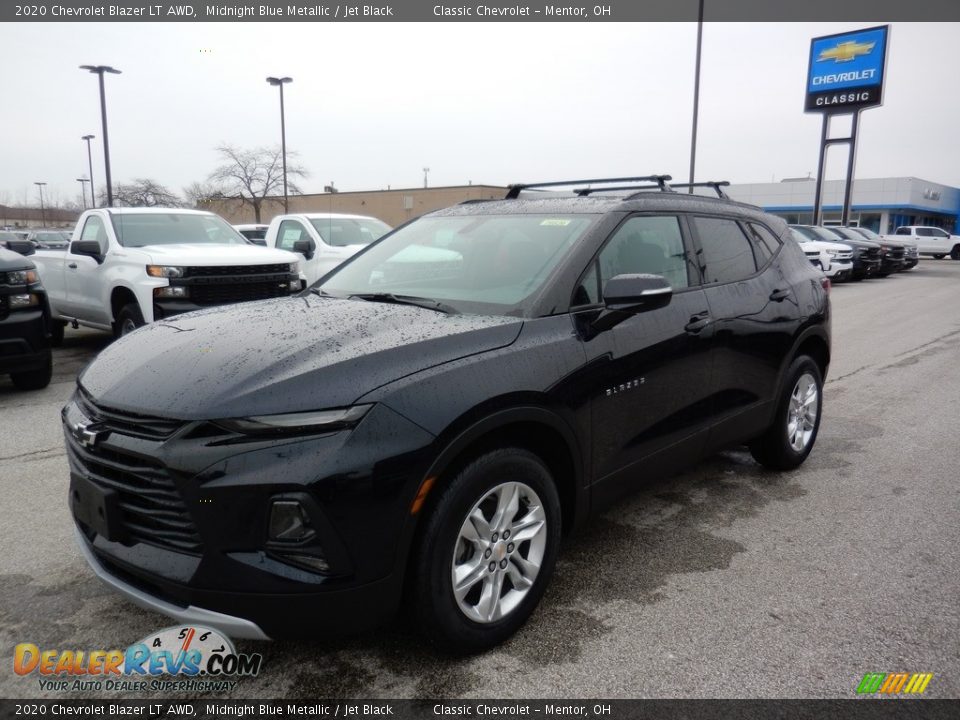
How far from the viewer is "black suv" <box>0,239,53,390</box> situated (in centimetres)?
661

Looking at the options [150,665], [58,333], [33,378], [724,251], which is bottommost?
[58,333]

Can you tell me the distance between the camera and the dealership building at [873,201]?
55419 mm

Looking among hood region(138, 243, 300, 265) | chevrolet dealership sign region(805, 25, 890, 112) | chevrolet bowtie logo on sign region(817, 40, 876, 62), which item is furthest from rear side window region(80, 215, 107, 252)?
chevrolet bowtie logo on sign region(817, 40, 876, 62)

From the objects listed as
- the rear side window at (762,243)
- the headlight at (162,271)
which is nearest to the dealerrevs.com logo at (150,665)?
the rear side window at (762,243)

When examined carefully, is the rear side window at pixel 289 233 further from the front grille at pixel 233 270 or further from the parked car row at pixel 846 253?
the parked car row at pixel 846 253

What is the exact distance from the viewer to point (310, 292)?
13.0ft

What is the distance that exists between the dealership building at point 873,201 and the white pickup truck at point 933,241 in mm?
13977

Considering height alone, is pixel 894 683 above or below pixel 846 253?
below

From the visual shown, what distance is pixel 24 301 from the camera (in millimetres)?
6758

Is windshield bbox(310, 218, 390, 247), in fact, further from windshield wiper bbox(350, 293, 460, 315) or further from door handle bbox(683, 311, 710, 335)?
door handle bbox(683, 311, 710, 335)

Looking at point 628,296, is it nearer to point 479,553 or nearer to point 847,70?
point 479,553

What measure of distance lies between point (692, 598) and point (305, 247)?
823 cm

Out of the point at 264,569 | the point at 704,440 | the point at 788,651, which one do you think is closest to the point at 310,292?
the point at 264,569

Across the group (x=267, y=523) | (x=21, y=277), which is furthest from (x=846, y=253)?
(x=267, y=523)
